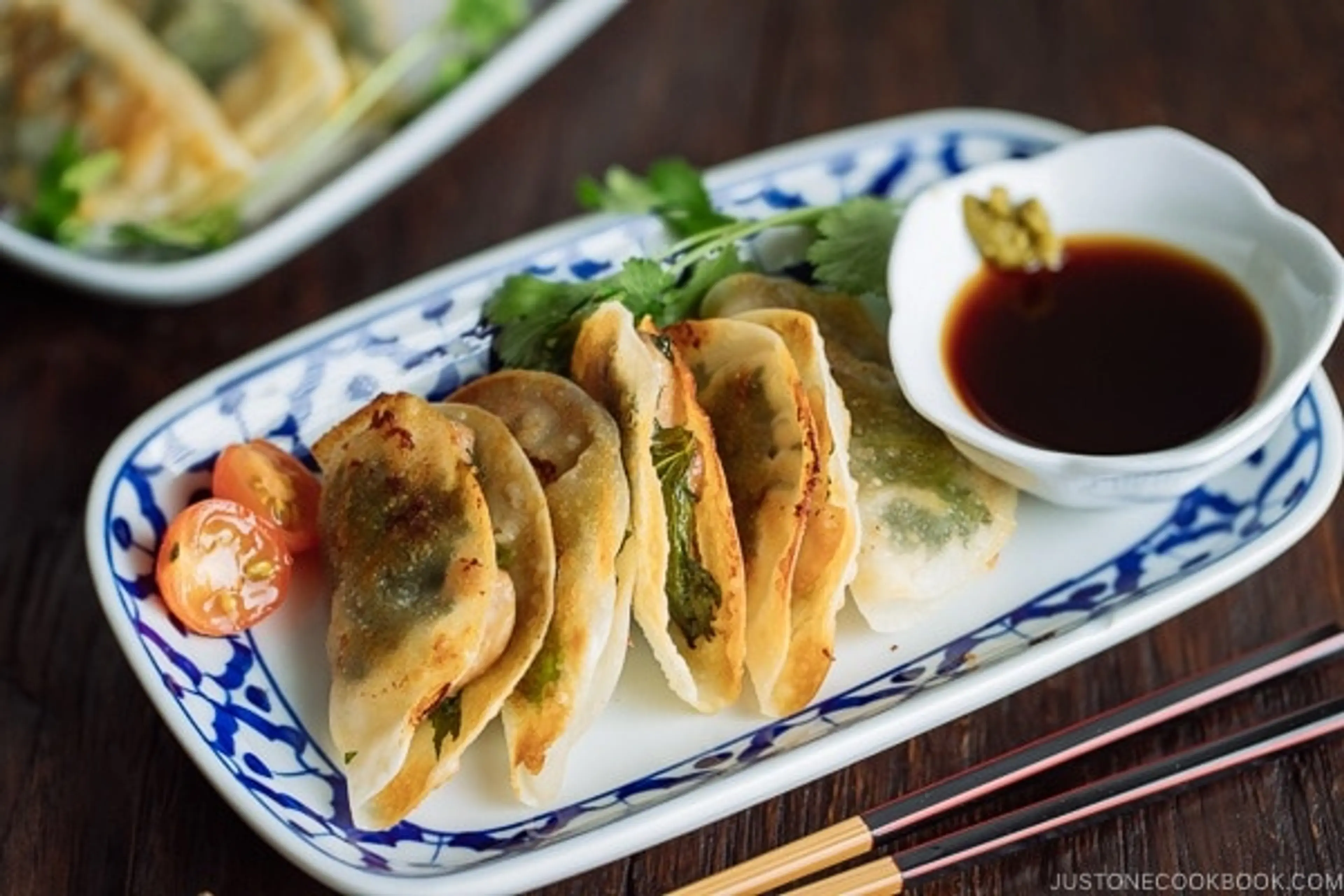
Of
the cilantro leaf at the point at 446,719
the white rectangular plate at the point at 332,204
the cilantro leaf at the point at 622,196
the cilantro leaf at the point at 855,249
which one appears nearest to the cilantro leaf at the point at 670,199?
the cilantro leaf at the point at 622,196

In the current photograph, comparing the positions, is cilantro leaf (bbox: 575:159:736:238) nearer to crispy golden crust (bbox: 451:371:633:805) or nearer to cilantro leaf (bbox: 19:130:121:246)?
crispy golden crust (bbox: 451:371:633:805)

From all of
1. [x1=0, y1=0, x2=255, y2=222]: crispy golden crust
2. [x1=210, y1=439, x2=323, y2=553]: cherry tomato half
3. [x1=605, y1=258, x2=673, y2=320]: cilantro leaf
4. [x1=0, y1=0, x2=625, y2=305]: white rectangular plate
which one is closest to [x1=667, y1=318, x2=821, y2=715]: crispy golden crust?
[x1=605, y1=258, x2=673, y2=320]: cilantro leaf

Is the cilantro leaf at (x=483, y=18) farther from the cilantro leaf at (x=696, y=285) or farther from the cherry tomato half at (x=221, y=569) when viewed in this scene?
the cherry tomato half at (x=221, y=569)

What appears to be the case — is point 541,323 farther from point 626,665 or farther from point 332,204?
point 332,204

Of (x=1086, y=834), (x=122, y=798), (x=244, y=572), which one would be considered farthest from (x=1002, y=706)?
(x=122, y=798)

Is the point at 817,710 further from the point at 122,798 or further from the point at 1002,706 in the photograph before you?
the point at 122,798

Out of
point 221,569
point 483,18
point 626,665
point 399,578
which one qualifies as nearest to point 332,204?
point 483,18
